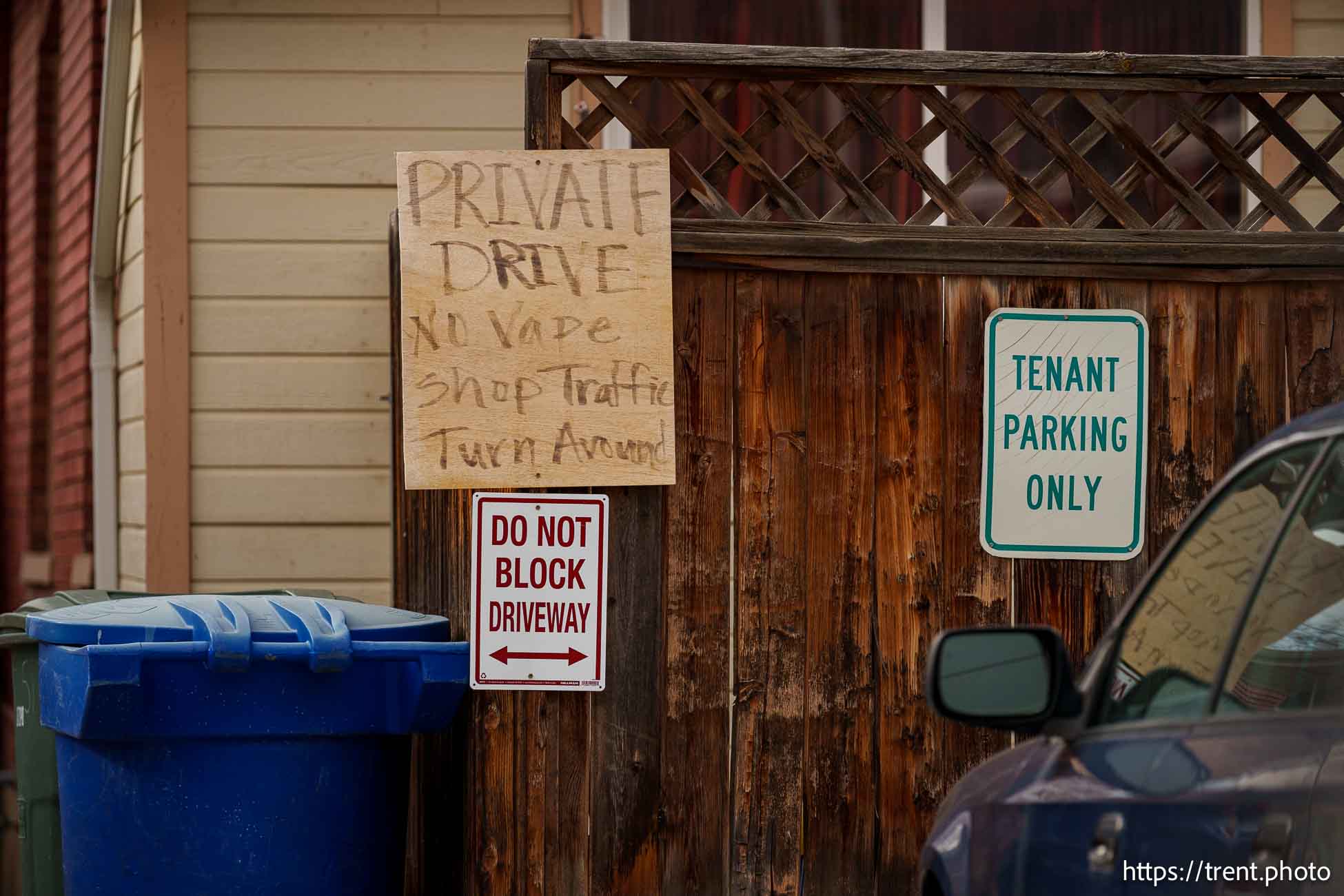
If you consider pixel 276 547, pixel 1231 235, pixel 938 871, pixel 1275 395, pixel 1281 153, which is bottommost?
pixel 938 871

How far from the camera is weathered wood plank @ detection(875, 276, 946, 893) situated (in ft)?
15.1

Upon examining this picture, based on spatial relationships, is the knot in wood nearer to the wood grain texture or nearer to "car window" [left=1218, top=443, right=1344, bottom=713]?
the wood grain texture

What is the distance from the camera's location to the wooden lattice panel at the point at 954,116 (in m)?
4.59

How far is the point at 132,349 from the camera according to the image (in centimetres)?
678

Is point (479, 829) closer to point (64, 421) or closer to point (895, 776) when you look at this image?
point (895, 776)

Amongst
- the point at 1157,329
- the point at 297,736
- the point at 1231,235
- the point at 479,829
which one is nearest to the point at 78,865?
the point at 297,736

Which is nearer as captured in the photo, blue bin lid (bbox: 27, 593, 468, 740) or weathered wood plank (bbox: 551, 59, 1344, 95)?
blue bin lid (bbox: 27, 593, 468, 740)

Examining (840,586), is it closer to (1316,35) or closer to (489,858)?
(489,858)

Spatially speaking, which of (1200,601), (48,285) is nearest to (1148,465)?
(1200,601)

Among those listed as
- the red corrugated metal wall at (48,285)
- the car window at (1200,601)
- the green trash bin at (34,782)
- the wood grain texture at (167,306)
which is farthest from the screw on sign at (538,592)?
the red corrugated metal wall at (48,285)

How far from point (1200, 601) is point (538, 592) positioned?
2262 mm

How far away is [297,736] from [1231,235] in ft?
9.70

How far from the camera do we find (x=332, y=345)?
6.47 meters

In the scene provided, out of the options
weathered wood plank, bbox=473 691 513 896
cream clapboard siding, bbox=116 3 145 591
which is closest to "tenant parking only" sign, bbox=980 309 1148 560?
weathered wood plank, bbox=473 691 513 896
